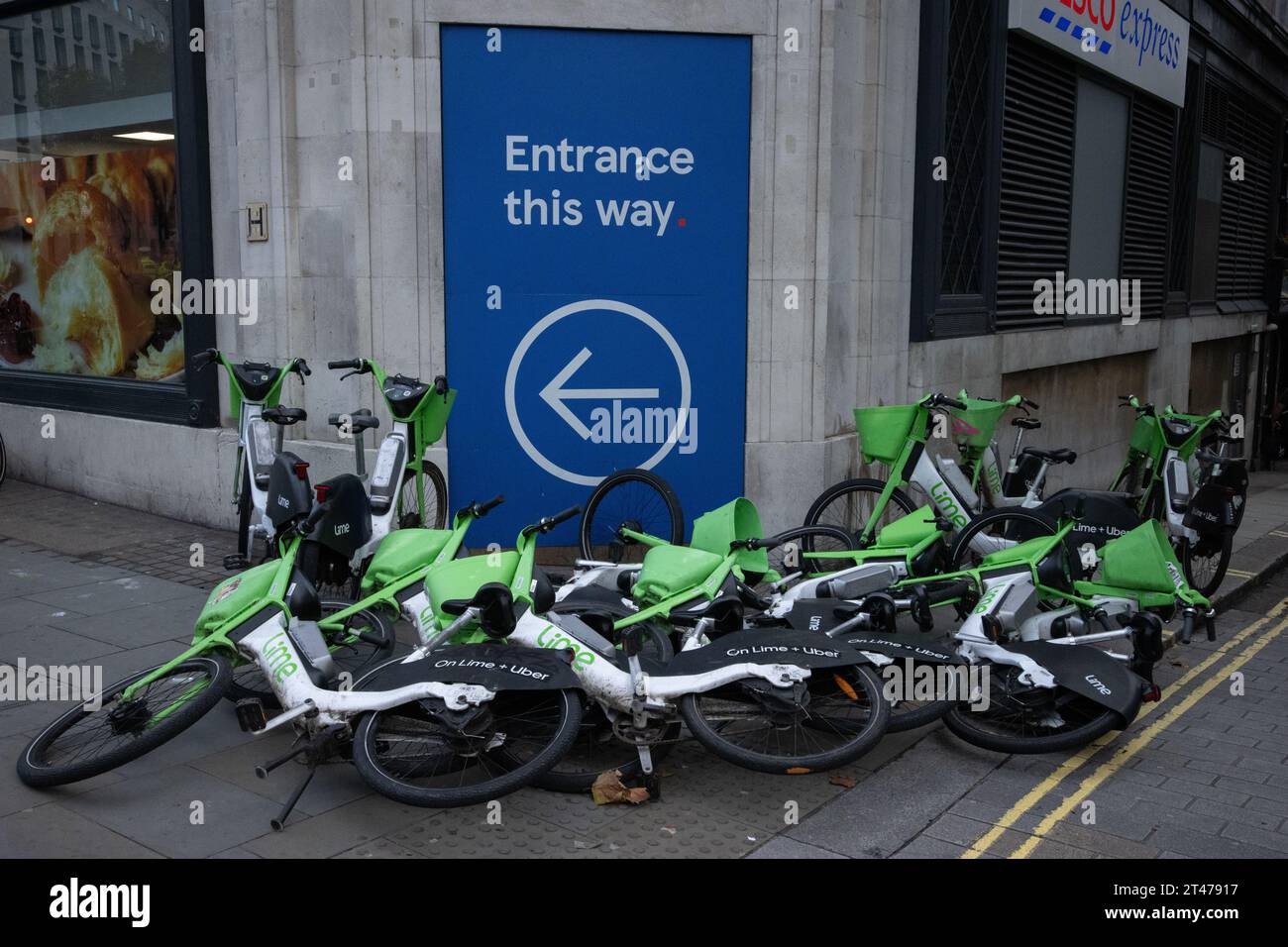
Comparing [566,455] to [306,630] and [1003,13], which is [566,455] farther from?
[1003,13]

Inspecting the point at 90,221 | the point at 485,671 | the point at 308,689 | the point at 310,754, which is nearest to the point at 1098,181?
the point at 90,221

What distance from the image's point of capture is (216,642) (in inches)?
194

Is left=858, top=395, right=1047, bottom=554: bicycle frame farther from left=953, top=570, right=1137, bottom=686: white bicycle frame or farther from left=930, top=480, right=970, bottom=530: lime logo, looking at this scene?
left=953, top=570, right=1137, bottom=686: white bicycle frame

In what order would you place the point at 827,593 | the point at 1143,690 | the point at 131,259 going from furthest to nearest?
1. the point at 131,259
2. the point at 827,593
3. the point at 1143,690

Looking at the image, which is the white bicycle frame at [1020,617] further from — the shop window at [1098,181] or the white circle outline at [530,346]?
the shop window at [1098,181]

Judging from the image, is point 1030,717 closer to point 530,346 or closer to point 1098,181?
point 530,346

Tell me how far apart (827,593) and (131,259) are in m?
7.20

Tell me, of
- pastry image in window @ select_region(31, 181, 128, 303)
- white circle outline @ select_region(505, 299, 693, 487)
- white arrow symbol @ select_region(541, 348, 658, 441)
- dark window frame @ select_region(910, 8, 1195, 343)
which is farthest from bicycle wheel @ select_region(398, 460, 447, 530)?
pastry image in window @ select_region(31, 181, 128, 303)

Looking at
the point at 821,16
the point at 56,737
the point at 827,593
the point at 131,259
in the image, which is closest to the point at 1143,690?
the point at 827,593

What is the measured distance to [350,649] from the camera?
5.87 meters

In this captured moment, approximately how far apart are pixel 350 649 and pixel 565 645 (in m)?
1.45

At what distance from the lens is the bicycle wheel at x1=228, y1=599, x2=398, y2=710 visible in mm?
5324

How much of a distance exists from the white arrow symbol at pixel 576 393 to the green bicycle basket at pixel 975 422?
2.16m

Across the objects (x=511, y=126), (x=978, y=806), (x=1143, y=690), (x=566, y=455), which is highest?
(x=511, y=126)
